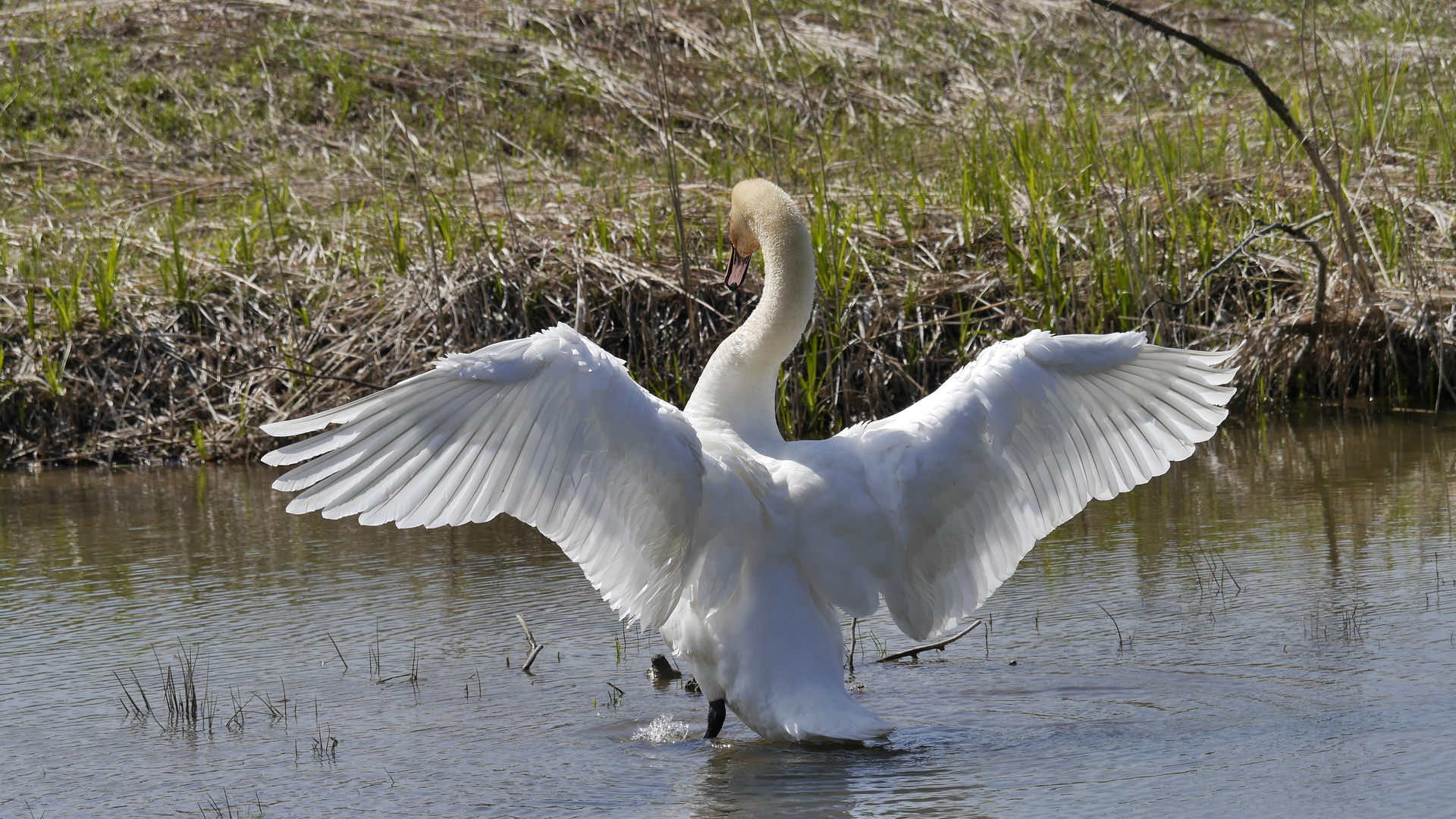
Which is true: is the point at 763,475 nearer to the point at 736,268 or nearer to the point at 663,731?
the point at 663,731

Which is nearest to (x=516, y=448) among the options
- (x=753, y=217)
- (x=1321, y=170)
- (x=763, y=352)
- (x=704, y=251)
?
(x=763, y=352)

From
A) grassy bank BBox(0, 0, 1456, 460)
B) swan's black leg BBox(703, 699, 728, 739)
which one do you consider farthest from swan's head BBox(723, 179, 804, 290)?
swan's black leg BBox(703, 699, 728, 739)

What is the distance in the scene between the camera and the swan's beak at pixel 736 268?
5184 mm

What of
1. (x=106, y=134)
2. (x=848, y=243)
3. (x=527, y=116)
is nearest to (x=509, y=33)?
(x=527, y=116)

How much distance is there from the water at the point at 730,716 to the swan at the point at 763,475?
10.3 inches

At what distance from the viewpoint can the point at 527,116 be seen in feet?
41.3

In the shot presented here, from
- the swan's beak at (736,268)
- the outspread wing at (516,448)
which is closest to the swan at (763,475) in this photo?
the outspread wing at (516,448)

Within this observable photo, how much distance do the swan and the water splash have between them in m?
0.10

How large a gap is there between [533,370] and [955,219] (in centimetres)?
533

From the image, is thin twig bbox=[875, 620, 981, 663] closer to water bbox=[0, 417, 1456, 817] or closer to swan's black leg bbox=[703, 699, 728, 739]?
water bbox=[0, 417, 1456, 817]

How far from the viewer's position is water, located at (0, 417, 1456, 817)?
325cm

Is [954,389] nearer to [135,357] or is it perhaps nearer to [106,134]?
[135,357]

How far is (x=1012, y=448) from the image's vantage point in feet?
13.5

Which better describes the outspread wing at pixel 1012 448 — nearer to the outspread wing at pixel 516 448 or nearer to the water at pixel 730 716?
the water at pixel 730 716
